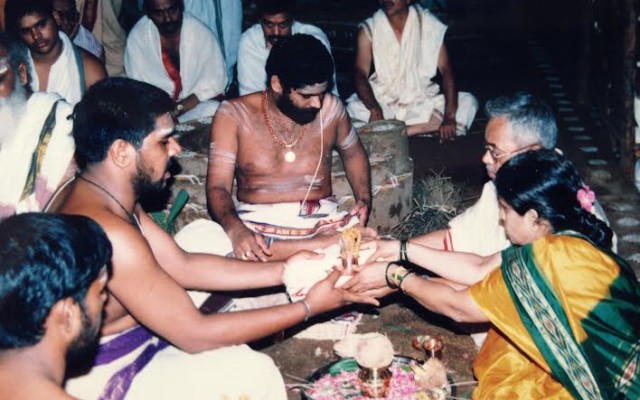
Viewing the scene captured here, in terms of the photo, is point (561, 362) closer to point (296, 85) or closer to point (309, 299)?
point (309, 299)

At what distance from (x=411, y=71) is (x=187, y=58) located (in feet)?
9.50

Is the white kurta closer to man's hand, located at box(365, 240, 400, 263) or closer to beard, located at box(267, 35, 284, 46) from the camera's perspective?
beard, located at box(267, 35, 284, 46)

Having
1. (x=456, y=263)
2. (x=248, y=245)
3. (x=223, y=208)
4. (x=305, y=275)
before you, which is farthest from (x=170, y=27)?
(x=456, y=263)

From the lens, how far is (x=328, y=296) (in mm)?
4207

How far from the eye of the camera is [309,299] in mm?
4086

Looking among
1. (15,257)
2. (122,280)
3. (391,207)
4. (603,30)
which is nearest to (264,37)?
(391,207)

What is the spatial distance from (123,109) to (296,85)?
6.40 feet

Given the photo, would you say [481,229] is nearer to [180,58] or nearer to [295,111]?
[295,111]

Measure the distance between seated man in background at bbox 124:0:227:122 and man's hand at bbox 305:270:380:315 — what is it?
439 centimetres

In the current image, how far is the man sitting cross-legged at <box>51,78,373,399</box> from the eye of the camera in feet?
11.1

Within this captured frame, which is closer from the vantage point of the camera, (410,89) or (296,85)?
(296,85)

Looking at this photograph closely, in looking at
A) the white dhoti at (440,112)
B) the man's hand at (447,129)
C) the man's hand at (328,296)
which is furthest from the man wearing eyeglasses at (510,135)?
the white dhoti at (440,112)

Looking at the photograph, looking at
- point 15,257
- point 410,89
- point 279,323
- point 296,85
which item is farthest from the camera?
point 410,89

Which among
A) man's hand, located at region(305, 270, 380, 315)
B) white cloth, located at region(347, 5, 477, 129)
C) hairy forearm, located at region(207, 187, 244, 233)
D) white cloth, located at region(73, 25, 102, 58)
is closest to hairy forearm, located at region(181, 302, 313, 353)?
man's hand, located at region(305, 270, 380, 315)
